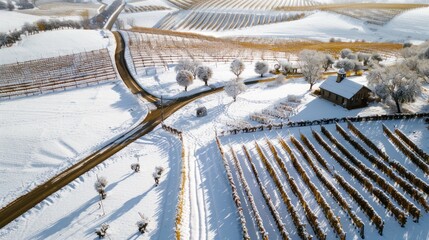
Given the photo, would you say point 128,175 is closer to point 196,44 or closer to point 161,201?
point 161,201

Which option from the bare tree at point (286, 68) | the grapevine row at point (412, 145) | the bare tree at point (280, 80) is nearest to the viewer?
the grapevine row at point (412, 145)

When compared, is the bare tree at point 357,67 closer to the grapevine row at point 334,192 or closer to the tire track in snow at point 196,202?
the grapevine row at point 334,192

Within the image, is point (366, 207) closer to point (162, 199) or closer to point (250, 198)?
point (250, 198)

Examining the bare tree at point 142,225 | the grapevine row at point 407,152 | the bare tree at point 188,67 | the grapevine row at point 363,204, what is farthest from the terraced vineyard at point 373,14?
the bare tree at point 142,225

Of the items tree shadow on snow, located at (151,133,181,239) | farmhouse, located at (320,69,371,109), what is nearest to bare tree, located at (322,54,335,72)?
farmhouse, located at (320,69,371,109)

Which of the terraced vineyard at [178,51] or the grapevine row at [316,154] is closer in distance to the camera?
the grapevine row at [316,154]

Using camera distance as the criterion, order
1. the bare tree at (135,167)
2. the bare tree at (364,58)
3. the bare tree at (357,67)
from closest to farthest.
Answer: the bare tree at (135,167)
the bare tree at (357,67)
the bare tree at (364,58)

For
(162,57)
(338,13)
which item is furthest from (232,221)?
(338,13)
